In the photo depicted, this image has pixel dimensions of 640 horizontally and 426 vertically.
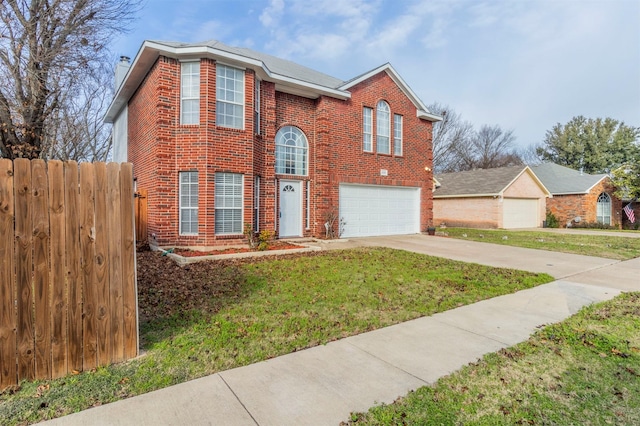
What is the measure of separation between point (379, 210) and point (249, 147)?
7274 millimetres

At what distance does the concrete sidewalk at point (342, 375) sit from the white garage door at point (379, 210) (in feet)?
30.7

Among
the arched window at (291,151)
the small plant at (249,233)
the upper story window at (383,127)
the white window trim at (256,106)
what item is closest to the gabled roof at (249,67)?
the white window trim at (256,106)

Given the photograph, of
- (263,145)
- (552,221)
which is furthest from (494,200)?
(263,145)

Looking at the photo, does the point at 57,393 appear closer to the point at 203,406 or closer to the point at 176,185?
the point at 203,406

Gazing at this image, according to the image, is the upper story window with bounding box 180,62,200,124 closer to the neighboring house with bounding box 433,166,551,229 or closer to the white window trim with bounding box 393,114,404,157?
A: the white window trim with bounding box 393,114,404,157

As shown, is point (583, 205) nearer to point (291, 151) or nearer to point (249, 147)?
point (291, 151)

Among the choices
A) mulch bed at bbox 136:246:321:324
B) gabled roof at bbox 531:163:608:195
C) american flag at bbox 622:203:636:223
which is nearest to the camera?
mulch bed at bbox 136:246:321:324

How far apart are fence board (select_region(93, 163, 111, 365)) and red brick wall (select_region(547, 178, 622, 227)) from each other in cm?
3027

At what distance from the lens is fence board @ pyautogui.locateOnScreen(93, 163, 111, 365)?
3.03m

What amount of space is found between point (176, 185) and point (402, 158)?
34.9 ft

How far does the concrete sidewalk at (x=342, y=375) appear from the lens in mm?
2400

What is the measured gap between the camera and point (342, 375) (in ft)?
9.86

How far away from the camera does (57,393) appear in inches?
104

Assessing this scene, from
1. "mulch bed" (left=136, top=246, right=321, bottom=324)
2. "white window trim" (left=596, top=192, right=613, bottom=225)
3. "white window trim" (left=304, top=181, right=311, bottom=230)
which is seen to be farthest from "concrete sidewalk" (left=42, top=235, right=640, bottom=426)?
"white window trim" (left=596, top=192, right=613, bottom=225)
